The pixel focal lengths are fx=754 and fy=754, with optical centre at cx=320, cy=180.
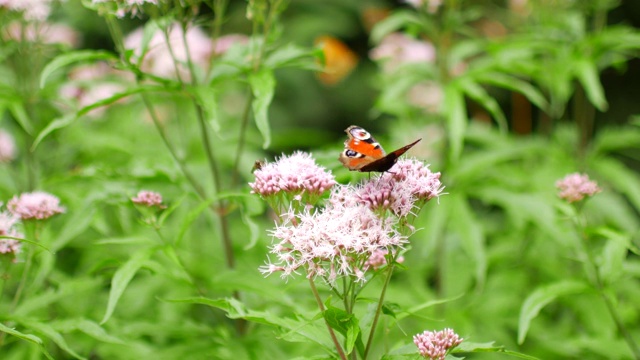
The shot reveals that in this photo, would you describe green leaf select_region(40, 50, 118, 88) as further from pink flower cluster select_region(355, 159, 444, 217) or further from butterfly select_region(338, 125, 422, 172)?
pink flower cluster select_region(355, 159, 444, 217)

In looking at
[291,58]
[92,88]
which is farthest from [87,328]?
[92,88]

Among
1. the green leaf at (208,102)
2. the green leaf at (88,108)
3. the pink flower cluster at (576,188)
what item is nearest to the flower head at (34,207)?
the green leaf at (88,108)

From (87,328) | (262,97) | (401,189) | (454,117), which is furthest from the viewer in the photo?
(454,117)

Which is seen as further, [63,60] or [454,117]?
[454,117]

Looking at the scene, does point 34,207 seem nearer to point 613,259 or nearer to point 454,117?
point 454,117

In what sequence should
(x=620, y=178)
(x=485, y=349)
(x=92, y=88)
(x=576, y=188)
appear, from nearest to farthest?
(x=485, y=349), (x=576, y=188), (x=620, y=178), (x=92, y=88)

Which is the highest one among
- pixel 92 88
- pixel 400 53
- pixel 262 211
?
pixel 400 53

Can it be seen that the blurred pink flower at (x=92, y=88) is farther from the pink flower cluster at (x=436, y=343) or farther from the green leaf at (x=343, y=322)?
the pink flower cluster at (x=436, y=343)
